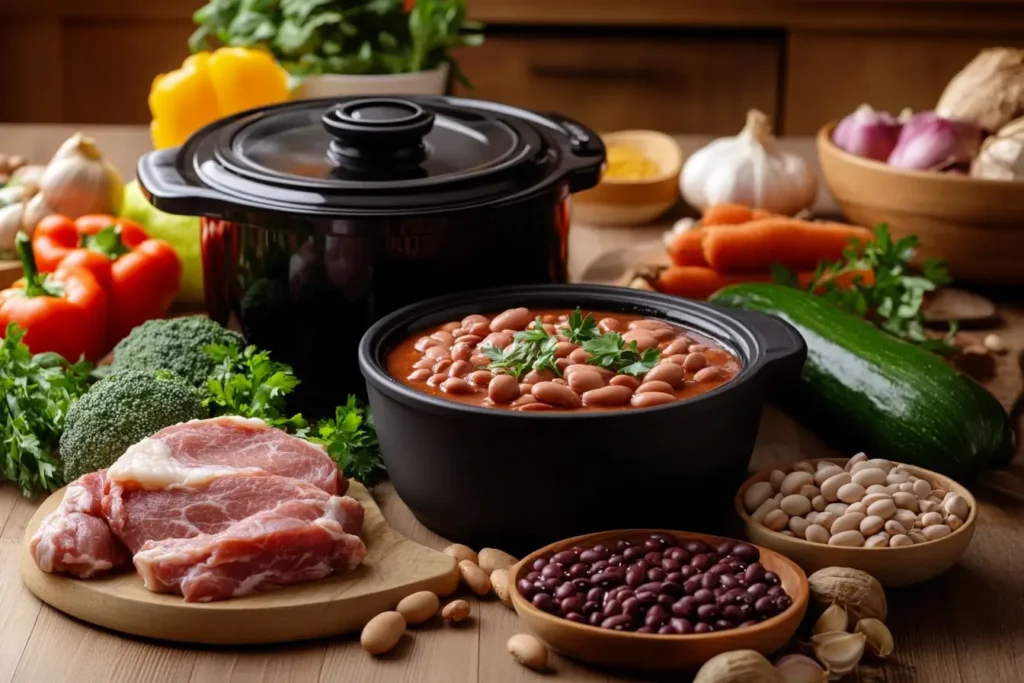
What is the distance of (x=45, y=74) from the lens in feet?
14.1

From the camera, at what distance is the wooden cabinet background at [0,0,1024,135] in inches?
161

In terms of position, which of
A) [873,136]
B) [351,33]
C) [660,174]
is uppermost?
[351,33]

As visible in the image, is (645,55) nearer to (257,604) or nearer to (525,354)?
(525,354)

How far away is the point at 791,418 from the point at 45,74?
304 cm

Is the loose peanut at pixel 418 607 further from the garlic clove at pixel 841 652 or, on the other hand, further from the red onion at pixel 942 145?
the red onion at pixel 942 145

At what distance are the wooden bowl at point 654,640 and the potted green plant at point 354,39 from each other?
1.77 metres

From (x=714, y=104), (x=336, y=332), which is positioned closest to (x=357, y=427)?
(x=336, y=332)

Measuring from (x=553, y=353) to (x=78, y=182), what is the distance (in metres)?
1.20

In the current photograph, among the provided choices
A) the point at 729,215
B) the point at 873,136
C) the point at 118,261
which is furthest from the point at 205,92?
the point at 873,136

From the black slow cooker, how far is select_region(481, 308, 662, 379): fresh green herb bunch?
23 cm

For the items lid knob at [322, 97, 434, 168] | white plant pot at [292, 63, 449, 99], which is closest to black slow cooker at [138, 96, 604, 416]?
lid knob at [322, 97, 434, 168]

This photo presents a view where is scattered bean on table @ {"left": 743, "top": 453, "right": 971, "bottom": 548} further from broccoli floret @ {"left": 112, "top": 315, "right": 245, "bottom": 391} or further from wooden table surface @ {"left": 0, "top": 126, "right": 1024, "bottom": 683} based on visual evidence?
broccoli floret @ {"left": 112, "top": 315, "right": 245, "bottom": 391}

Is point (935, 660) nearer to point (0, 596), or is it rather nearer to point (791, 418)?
point (791, 418)

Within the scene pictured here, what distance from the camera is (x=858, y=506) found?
161 centimetres
